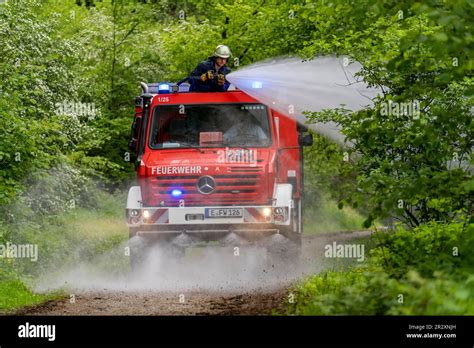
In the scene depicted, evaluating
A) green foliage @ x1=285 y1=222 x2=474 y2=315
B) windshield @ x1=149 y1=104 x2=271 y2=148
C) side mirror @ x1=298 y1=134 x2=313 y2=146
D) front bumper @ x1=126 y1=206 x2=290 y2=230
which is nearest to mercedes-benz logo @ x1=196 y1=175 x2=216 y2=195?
front bumper @ x1=126 y1=206 x2=290 y2=230

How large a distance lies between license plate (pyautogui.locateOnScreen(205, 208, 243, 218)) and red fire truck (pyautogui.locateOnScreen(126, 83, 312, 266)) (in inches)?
0.6

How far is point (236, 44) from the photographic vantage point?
81.6 ft

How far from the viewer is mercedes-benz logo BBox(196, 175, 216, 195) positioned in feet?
49.4

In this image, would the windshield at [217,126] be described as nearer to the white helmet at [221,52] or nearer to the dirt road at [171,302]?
the white helmet at [221,52]

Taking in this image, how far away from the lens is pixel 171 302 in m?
12.4

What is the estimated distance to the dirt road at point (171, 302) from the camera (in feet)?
37.7

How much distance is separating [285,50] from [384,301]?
48.6ft

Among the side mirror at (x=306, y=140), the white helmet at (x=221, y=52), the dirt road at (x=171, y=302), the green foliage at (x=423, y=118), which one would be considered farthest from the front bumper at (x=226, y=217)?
the white helmet at (x=221, y=52)

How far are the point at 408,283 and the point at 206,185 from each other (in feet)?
21.0

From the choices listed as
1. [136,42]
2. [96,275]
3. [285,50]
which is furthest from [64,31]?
[96,275]

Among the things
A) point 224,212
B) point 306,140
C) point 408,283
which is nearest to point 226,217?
point 224,212

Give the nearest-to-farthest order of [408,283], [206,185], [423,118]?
1. [408,283]
2. [423,118]
3. [206,185]

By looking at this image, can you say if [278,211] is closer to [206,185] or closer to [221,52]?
[206,185]

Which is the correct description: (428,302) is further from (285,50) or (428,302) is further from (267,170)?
(285,50)
